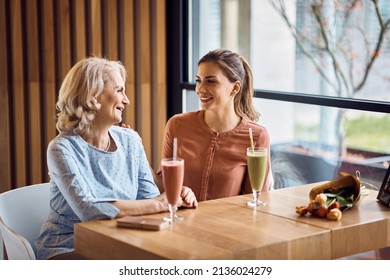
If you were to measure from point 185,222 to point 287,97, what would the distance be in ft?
5.44

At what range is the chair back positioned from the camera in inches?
100

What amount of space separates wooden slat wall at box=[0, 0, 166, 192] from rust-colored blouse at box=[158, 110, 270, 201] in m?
1.00

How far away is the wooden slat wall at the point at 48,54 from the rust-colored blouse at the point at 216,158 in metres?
1.00

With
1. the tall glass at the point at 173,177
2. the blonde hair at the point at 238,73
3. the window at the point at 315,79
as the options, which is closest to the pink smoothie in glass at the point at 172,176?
the tall glass at the point at 173,177

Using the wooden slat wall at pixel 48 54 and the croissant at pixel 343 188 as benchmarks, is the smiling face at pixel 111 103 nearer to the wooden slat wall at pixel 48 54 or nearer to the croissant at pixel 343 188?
the croissant at pixel 343 188

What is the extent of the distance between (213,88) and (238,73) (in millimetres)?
153

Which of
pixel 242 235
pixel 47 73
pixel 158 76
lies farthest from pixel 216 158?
pixel 158 76

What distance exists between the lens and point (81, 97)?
8.84 feet

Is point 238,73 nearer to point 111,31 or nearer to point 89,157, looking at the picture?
point 89,157

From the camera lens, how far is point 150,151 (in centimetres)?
439

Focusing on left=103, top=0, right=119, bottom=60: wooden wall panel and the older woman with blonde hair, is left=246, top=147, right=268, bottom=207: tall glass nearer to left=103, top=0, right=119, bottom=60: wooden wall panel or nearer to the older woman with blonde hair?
the older woman with blonde hair

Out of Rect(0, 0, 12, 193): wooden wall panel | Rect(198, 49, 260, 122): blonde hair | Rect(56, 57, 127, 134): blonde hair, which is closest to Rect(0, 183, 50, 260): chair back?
Rect(56, 57, 127, 134): blonde hair

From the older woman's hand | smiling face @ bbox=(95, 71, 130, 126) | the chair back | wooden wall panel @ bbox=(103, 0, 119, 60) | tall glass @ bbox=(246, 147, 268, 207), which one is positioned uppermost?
wooden wall panel @ bbox=(103, 0, 119, 60)

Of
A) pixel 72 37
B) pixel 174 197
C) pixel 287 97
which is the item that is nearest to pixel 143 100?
pixel 72 37
